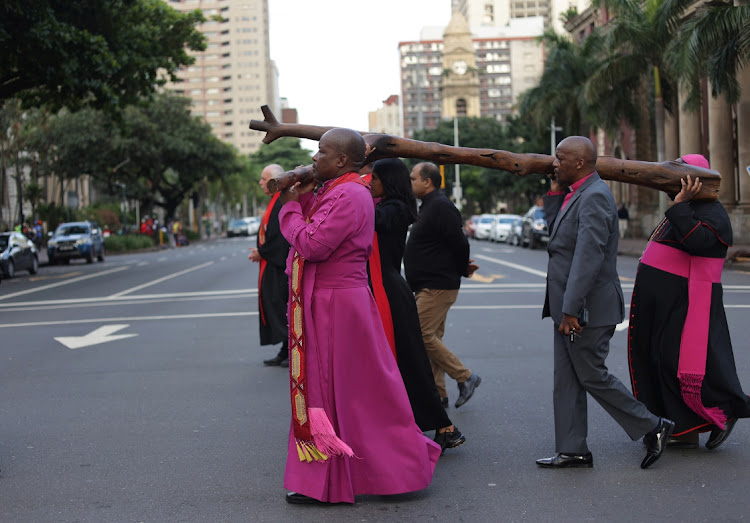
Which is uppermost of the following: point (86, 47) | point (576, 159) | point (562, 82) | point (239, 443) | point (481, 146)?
point (481, 146)

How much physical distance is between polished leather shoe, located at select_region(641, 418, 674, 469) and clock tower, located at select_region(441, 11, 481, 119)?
5845 inches

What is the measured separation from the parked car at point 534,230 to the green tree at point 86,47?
15644 mm

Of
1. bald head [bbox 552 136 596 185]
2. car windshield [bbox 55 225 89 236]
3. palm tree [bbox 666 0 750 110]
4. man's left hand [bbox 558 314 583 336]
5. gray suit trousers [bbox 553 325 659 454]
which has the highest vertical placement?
palm tree [bbox 666 0 750 110]

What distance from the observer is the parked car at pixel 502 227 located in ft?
169

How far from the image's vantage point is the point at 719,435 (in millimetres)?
5996

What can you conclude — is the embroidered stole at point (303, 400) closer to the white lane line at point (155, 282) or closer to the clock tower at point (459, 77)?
the white lane line at point (155, 282)

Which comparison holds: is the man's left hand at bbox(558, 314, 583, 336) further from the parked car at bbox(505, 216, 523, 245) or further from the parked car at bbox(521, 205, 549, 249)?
the parked car at bbox(505, 216, 523, 245)

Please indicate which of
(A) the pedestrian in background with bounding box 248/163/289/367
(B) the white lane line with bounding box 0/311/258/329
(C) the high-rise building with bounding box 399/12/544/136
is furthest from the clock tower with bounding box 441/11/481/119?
(A) the pedestrian in background with bounding box 248/163/289/367

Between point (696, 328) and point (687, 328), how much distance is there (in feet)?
0.16

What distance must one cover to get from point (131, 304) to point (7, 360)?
6.93 metres

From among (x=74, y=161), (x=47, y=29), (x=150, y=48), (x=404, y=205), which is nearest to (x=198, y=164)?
(x=74, y=161)

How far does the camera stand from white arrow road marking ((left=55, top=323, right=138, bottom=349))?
1227cm

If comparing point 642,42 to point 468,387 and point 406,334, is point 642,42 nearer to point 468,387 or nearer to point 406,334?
point 468,387

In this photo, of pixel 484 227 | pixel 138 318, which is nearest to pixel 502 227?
pixel 484 227
